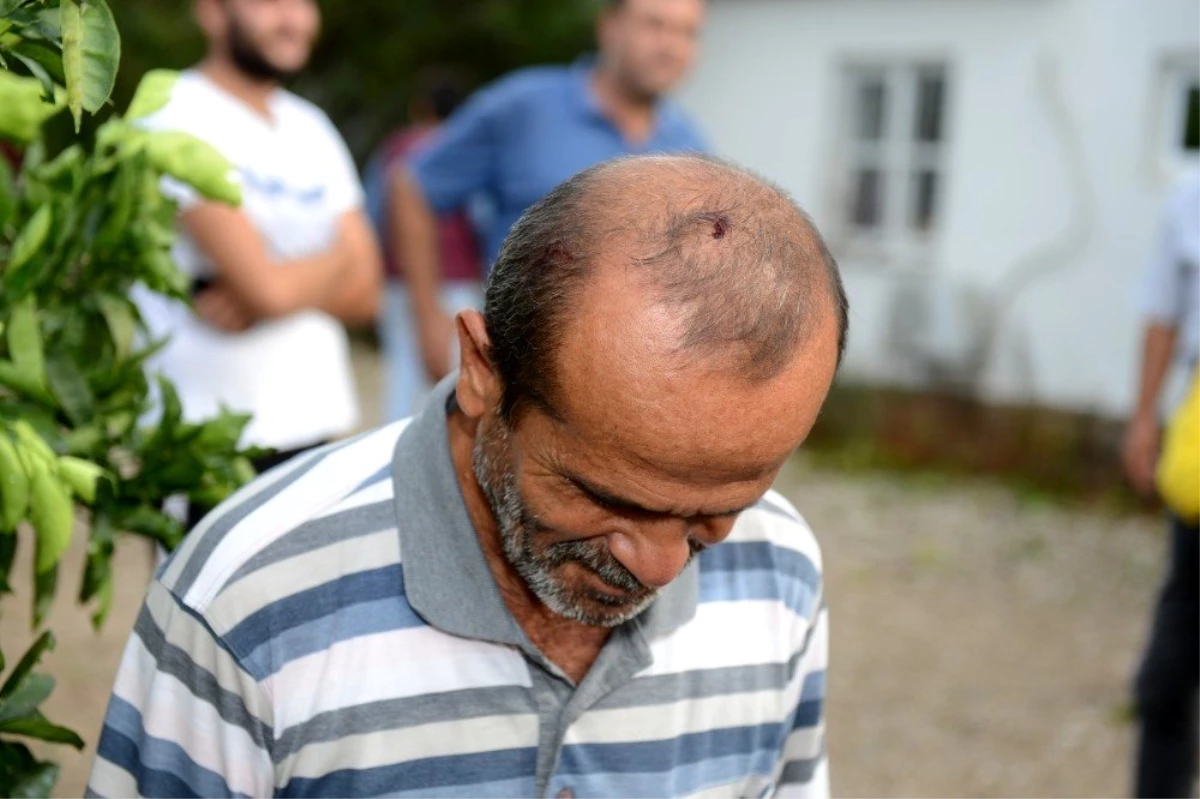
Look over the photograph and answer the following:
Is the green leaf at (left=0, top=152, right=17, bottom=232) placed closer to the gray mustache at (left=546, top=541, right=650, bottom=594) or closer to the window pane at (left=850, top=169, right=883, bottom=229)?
the gray mustache at (left=546, top=541, right=650, bottom=594)

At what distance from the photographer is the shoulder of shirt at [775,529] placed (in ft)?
6.16

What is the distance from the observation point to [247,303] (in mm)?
3367

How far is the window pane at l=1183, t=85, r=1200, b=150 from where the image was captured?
→ 8.63 meters

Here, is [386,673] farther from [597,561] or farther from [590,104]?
[590,104]

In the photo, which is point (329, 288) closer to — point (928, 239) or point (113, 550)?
point (113, 550)

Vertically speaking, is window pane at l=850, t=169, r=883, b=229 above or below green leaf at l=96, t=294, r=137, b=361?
below

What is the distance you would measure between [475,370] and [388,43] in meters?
11.3

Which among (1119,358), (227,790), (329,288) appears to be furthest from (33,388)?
(1119,358)

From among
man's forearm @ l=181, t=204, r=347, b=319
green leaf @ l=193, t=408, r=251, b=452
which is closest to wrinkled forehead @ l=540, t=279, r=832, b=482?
green leaf @ l=193, t=408, r=251, b=452

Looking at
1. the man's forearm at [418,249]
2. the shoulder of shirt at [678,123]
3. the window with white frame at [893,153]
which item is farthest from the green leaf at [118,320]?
the window with white frame at [893,153]

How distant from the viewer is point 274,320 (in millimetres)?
3451

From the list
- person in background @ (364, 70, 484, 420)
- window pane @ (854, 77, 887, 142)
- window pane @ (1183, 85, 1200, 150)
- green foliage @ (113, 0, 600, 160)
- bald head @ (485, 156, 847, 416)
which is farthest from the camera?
green foliage @ (113, 0, 600, 160)

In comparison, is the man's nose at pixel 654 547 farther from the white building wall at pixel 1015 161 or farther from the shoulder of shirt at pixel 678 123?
the white building wall at pixel 1015 161

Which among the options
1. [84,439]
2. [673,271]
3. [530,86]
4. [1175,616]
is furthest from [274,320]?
[1175,616]
